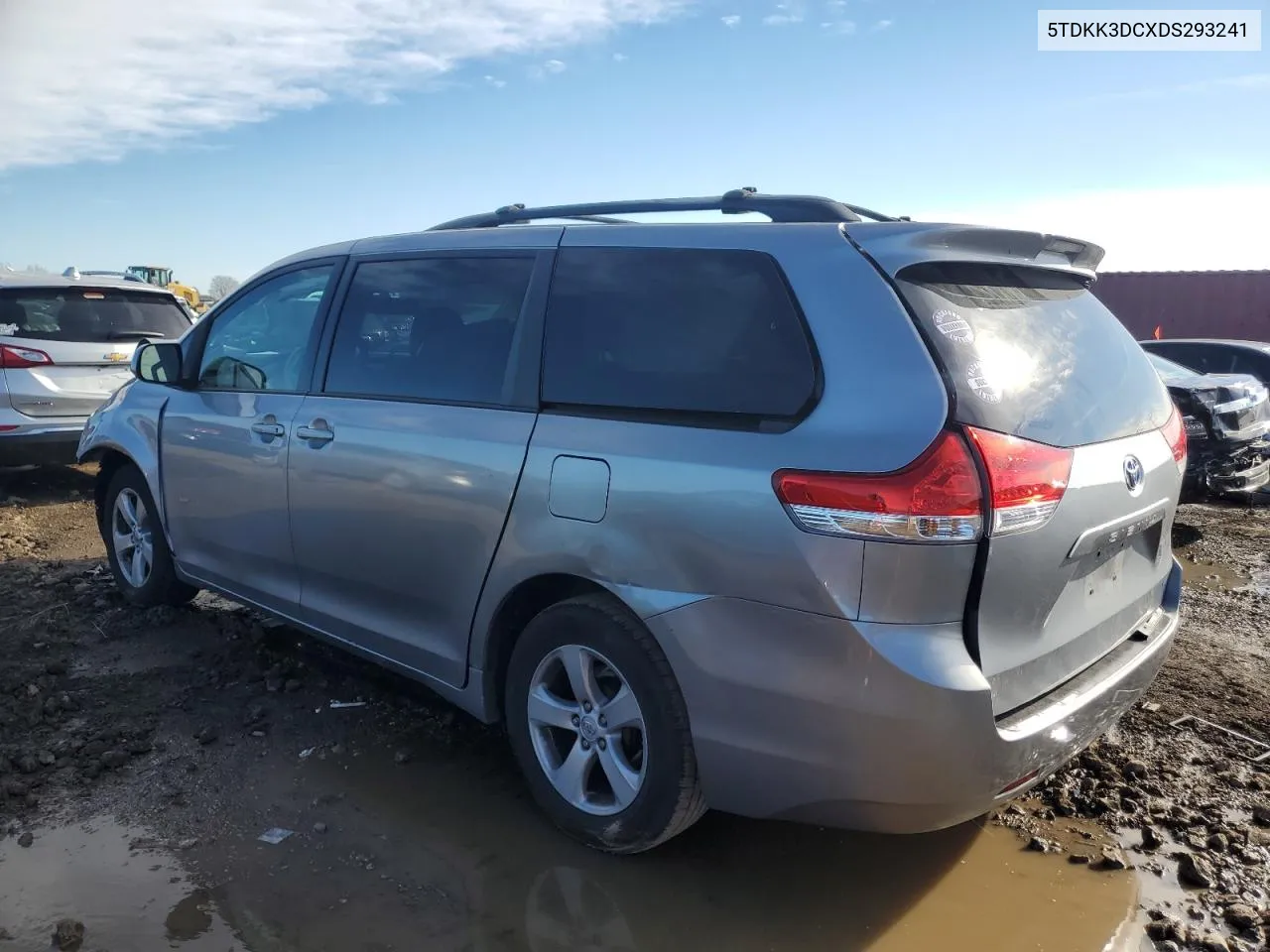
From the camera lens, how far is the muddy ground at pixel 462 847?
263cm

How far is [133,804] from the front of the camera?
325 cm

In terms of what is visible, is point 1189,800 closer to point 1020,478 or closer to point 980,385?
point 1020,478

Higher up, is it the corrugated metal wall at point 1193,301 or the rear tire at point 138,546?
the corrugated metal wall at point 1193,301

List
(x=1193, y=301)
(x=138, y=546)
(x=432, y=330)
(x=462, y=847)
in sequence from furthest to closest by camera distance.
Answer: (x=1193, y=301) < (x=138, y=546) < (x=432, y=330) < (x=462, y=847)

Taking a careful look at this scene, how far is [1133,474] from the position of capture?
8.85ft

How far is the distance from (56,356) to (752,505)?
7176 millimetres

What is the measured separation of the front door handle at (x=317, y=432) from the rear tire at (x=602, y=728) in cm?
122

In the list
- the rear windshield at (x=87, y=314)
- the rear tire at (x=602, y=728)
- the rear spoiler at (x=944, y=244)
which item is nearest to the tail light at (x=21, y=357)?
the rear windshield at (x=87, y=314)

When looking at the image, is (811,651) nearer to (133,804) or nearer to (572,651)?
(572,651)

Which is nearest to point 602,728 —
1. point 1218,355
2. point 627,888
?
point 627,888

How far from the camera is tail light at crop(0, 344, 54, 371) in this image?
745cm

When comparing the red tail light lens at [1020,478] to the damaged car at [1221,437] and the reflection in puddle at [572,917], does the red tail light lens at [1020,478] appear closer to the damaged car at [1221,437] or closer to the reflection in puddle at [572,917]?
the reflection in puddle at [572,917]

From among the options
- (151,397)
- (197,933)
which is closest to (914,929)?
(197,933)

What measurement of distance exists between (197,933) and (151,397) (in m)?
2.95
